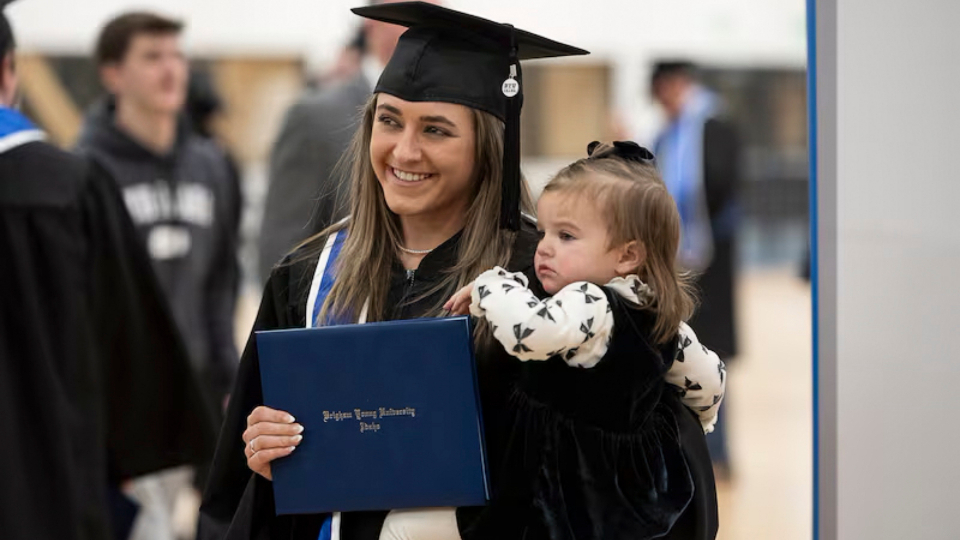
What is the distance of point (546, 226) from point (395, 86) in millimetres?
422

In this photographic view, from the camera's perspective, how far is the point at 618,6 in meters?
13.7

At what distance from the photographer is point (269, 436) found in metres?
2.09

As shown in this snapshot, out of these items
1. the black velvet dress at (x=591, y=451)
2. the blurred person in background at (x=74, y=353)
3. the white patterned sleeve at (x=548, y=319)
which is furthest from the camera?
the blurred person in background at (x=74, y=353)

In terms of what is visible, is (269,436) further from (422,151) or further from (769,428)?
(769,428)

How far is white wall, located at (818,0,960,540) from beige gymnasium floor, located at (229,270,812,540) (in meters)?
1.95

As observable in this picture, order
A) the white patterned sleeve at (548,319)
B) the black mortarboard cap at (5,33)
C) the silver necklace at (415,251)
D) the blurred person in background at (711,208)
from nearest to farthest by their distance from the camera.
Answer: the white patterned sleeve at (548,319)
the silver necklace at (415,251)
the black mortarboard cap at (5,33)
the blurred person in background at (711,208)

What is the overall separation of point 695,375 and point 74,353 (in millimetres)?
2381

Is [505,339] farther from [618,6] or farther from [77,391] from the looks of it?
[618,6]

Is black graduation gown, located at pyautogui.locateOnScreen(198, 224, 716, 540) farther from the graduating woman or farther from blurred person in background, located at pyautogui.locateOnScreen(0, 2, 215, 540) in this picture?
blurred person in background, located at pyautogui.locateOnScreen(0, 2, 215, 540)

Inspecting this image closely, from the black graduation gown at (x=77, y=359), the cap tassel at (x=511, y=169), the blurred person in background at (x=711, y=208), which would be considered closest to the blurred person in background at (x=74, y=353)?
the black graduation gown at (x=77, y=359)

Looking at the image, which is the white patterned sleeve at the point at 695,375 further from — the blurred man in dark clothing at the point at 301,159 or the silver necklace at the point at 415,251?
the blurred man in dark clothing at the point at 301,159

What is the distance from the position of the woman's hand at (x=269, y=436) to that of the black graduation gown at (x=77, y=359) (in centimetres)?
181

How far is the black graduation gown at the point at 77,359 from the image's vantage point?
12.1 feet

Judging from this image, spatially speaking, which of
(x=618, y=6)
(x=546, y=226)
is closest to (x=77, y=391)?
(x=546, y=226)
